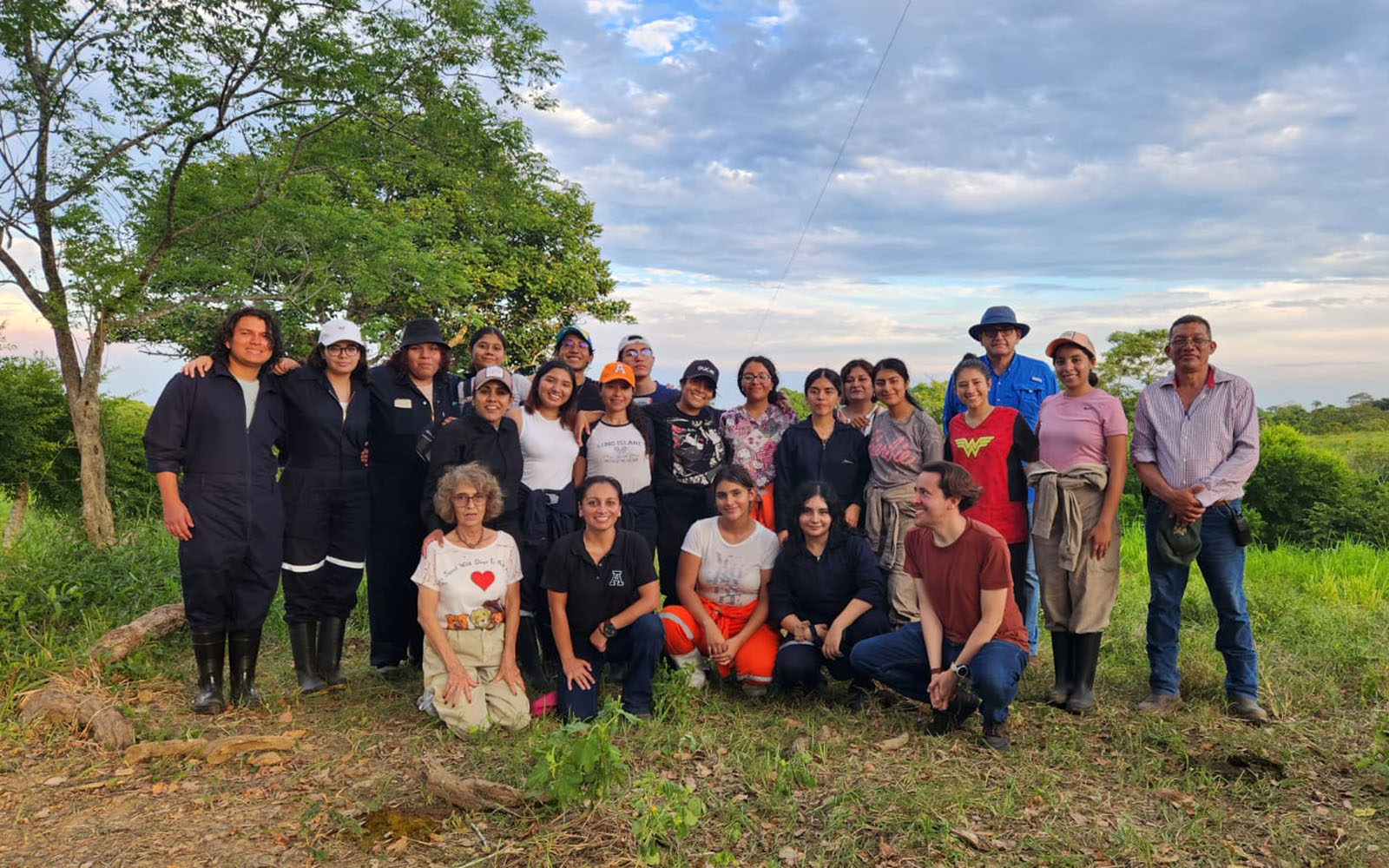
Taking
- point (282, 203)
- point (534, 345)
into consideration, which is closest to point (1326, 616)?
point (282, 203)

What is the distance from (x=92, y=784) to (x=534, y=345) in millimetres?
17613

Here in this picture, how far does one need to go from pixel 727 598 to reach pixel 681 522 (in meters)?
0.65

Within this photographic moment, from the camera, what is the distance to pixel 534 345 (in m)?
21.1

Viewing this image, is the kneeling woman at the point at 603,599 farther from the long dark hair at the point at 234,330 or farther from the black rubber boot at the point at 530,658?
the long dark hair at the point at 234,330


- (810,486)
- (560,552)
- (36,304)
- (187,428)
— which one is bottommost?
(560,552)

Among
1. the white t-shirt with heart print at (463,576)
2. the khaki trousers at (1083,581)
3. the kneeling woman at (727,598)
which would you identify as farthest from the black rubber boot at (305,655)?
the khaki trousers at (1083,581)

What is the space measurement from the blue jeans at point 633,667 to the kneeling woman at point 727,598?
198 mm

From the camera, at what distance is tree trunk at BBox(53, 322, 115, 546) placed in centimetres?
861

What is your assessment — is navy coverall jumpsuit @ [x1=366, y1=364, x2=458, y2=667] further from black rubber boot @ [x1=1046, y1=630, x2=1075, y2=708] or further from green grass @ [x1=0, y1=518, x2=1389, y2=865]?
black rubber boot @ [x1=1046, y1=630, x2=1075, y2=708]

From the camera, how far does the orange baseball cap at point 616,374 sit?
5117 mm

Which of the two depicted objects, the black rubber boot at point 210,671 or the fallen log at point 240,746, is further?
the black rubber boot at point 210,671

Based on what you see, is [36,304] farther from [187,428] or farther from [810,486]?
[810,486]

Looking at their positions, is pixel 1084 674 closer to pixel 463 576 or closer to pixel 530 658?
pixel 530 658

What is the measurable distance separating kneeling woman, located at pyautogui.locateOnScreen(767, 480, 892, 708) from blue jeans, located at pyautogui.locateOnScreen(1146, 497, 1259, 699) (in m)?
1.44
